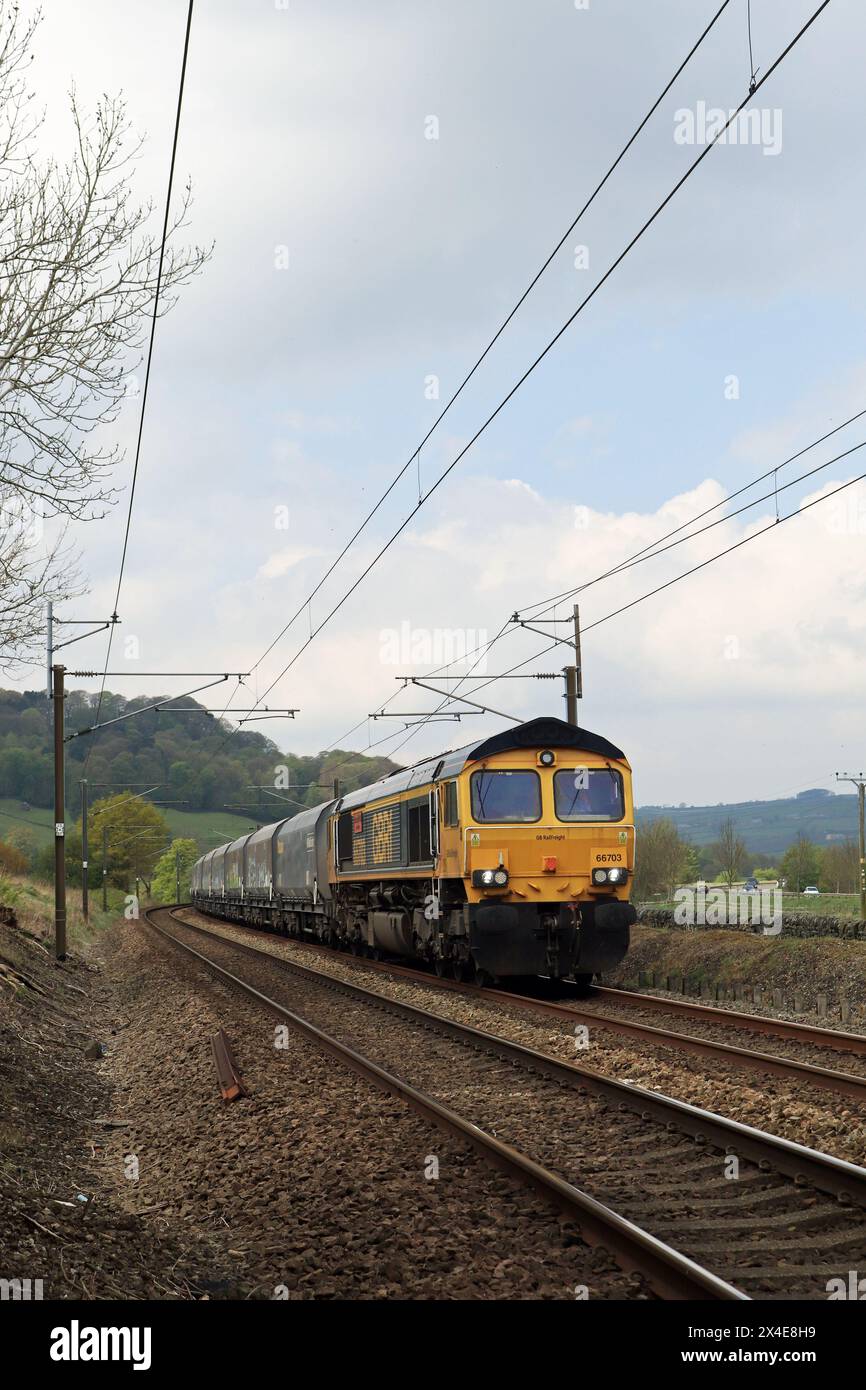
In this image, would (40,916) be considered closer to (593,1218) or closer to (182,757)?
(182,757)

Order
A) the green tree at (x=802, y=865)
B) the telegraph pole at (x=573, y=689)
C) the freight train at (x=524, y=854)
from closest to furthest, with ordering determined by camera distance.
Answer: the freight train at (x=524, y=854) → the telegraph pole at (x=573, y=689) → the green tree at (x=802, y=865)

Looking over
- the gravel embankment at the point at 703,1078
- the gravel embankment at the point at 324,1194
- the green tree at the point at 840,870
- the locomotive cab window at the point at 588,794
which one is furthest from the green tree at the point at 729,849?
the gravel embankment at the point at 324,1194

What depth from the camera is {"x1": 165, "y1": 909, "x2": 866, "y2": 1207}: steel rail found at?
713 cm

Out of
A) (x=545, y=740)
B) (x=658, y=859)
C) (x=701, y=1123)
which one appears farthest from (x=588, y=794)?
(x=658, y=859)

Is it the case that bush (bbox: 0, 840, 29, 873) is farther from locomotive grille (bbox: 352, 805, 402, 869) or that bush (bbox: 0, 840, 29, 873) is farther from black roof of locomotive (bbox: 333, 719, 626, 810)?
black roof of locomotive (bbox: 333, 719, 626, 810)

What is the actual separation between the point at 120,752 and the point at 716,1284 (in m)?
58.9

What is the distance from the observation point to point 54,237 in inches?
401

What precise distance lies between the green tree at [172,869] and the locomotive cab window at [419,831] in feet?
287

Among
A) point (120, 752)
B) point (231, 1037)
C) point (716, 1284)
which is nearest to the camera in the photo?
point (716, 1284)

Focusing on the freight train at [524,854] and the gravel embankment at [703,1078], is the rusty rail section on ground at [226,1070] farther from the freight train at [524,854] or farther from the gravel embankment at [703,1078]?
the freight train at [524,854]

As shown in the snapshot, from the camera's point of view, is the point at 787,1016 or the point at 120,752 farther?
the point at 120,752

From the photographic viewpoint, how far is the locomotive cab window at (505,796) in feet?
59.2
